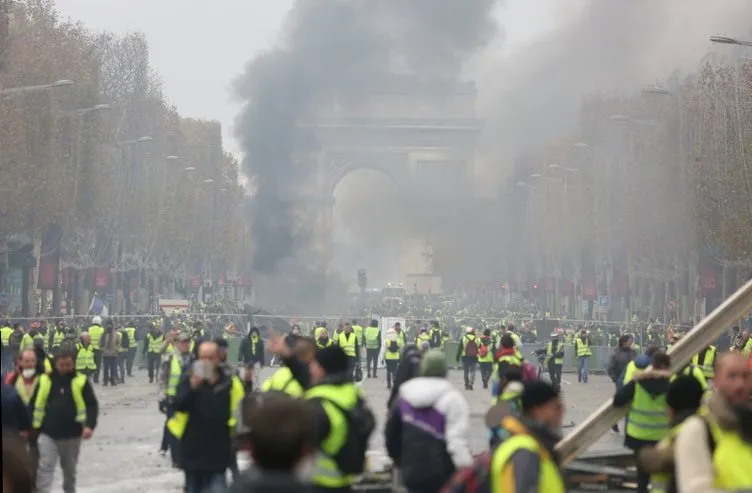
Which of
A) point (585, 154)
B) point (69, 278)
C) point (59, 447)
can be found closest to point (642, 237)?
point (585, 154)

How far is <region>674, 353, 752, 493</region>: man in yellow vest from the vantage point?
725cm

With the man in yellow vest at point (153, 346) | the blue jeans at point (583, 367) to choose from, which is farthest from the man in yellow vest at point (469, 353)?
the man in yellow vest at point (153, 346)

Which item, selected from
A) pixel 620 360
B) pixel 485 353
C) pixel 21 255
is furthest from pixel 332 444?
pixel 21 255

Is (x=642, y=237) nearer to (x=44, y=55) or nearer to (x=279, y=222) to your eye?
(x=279, y=222)

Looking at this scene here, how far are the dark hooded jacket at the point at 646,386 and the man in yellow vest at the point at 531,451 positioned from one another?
19.9 ft

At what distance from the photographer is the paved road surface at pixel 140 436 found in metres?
18.3

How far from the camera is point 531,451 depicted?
737 cm

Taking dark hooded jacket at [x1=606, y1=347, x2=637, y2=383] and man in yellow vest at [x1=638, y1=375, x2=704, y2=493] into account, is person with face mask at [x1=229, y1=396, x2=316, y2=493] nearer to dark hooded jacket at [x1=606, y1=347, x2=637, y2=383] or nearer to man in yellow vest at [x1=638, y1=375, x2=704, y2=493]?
man in yellow vest at [x1=638, y1=375, x2=704, y2=493]

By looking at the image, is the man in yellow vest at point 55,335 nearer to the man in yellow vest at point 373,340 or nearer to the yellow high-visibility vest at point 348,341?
the yellow high-visibility vest at point 348,341

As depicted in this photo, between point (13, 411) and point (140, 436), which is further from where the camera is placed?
point (140, 436)

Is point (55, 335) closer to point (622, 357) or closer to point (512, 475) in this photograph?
point (622, 357)

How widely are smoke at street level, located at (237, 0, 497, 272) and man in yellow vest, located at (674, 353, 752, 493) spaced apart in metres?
76.1

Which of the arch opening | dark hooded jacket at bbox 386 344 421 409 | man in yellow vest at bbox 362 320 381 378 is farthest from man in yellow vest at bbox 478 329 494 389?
the arch opening

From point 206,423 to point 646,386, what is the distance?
374 cm
